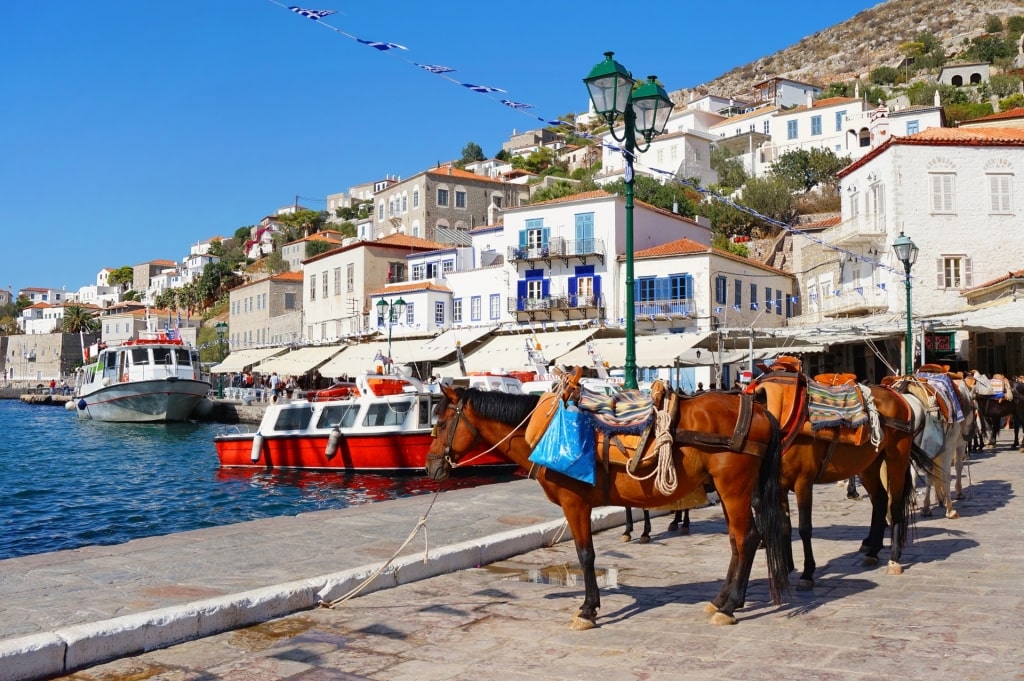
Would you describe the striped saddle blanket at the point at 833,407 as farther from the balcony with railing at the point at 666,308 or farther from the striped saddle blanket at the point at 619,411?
the balcony with railing at the point at 666,308

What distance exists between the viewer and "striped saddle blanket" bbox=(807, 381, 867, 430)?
7.55 m

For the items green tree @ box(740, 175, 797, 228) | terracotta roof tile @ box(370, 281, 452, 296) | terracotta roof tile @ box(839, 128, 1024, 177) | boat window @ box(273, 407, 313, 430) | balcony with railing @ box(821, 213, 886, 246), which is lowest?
boat window @ box(273, 407, 313, 430)

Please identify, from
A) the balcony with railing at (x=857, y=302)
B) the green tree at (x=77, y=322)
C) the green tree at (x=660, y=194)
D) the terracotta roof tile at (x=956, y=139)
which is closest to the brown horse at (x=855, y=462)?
Result: the balcony with railing at (x=857, y=302)

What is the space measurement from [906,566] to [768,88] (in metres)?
111

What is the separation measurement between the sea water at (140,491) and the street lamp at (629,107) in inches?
402

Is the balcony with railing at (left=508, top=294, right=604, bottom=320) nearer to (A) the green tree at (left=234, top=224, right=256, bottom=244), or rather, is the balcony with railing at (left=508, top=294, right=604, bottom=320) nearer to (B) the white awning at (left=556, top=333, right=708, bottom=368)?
(B) the white awning at (left=556, top=333, right=708, bottom=368)

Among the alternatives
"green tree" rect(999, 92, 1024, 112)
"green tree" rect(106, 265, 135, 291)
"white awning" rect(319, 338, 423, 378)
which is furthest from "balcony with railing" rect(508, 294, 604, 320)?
"green tree" rect(106, 265, 135, 291)

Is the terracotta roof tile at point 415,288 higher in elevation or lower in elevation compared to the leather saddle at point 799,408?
higher

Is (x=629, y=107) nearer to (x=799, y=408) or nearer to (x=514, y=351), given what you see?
(x=799, y=408)

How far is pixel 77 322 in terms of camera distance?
112375mm

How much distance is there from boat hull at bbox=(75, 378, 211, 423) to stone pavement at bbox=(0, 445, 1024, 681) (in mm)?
41255

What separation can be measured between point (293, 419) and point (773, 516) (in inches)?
892

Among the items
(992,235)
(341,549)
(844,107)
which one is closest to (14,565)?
(341,549)

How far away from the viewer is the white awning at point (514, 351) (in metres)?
34.8
